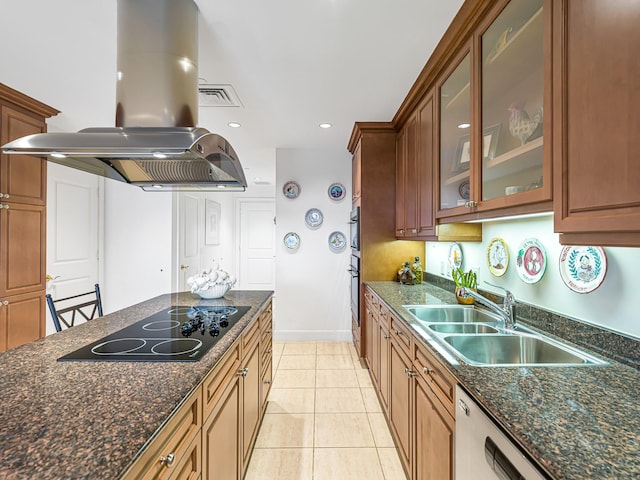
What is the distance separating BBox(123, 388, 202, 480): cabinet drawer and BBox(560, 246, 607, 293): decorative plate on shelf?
1.59m

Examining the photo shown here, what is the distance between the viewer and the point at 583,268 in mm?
1315

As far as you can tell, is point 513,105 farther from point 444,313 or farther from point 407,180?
point 407,180

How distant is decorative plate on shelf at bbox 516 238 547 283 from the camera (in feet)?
5.16

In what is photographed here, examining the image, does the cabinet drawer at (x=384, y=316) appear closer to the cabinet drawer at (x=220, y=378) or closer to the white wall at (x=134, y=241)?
the cabinet drawer at (x=220, y=378)

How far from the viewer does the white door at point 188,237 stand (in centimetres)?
459

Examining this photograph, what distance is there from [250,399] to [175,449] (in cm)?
99

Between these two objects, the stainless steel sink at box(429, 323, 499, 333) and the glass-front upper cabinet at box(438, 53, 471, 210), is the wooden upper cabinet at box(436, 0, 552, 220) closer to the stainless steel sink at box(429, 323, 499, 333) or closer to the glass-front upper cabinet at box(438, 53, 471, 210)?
the glass-front upper cabinet at box(438, 53, 471, 210)

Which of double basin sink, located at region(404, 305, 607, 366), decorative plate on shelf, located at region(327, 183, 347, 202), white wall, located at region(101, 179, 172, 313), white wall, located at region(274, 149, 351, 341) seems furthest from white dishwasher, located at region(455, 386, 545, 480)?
white wall, located at region(101, 179, 172, 313)

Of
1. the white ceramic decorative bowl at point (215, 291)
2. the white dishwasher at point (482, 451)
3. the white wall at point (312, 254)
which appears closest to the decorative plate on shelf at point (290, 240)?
the white wall at point (312, 254)

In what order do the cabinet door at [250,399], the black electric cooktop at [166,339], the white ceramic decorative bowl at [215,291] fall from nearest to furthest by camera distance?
the black electric cooktop at [166,339] < the cabinet door at [250,399] < the white ceramic decorative bowl at [215,291]

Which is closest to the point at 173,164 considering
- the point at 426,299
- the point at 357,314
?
the point at 426,299

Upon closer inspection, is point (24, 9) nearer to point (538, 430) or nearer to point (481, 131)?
point (481, 131)

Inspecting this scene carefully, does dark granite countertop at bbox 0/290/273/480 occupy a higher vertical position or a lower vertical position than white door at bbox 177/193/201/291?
lower

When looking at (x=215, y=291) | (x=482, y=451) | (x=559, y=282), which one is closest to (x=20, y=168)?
(x=215, y=291)
